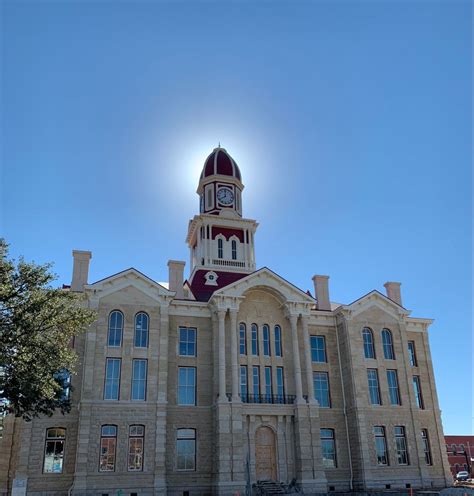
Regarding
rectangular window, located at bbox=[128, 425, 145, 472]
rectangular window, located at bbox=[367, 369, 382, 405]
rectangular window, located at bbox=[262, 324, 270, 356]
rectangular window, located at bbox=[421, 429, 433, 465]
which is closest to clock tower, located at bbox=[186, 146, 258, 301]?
rectangular window, located at bbox=[262, 324, 270, 356]

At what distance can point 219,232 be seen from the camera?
43500 mm

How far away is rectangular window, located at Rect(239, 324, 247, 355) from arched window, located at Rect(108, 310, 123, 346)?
27.4ft

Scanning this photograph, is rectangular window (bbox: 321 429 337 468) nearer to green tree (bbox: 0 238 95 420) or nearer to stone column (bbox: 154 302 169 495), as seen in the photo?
stone column (bbox: 154 302 169 495)

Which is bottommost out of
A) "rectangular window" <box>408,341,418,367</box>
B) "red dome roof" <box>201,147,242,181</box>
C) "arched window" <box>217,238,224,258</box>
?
"rectangular window" <box>408,341,418,367</box>

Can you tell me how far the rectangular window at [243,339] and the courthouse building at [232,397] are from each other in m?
0.07

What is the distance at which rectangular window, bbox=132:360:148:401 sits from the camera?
31.6 m

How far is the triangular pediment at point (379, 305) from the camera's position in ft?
127

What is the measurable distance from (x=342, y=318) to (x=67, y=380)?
20.1 m

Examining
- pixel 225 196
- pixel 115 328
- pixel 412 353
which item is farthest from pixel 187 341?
pixel 412 353

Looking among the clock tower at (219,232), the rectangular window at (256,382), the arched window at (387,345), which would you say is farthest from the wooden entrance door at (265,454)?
the arched window at (387,345)

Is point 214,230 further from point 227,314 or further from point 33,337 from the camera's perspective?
point 33,337

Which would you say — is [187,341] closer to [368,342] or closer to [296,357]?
[296,357]

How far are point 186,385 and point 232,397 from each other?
11.0 ft

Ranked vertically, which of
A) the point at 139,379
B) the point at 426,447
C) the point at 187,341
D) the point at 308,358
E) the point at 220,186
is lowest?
the point at 426,447
